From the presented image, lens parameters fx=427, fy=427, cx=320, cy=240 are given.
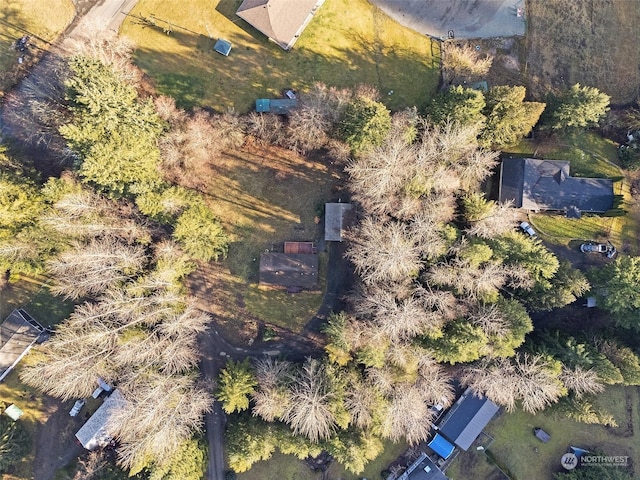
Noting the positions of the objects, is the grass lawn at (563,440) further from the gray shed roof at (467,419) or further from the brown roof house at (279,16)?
the brown roof house at (279,16)

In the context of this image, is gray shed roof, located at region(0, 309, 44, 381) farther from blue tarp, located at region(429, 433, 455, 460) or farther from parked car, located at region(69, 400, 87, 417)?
blue tarp, located at region(429, 433, 455, 460)

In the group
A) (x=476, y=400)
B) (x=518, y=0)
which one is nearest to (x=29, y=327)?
(x=476, y=400)

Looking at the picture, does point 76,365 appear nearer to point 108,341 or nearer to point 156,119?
point 108,341

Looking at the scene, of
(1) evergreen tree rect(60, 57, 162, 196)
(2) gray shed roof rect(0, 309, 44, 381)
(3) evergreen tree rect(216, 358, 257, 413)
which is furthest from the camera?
(2) gray shed roof rect(0, 309, 44, 381)

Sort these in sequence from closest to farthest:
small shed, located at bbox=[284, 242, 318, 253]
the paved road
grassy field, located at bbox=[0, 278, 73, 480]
Result: grassy field, located at bbox=[0, 278, 73, 480], small shed, located at bbox=[284, 242, 318, 253], the paved road

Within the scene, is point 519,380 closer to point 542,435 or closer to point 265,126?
point 542,435

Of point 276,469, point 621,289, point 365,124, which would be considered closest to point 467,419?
point 621,289

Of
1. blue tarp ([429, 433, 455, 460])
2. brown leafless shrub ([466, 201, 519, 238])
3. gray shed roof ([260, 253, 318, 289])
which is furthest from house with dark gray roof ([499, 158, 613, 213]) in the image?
blue tarp ([429, 433, 455, 460])
